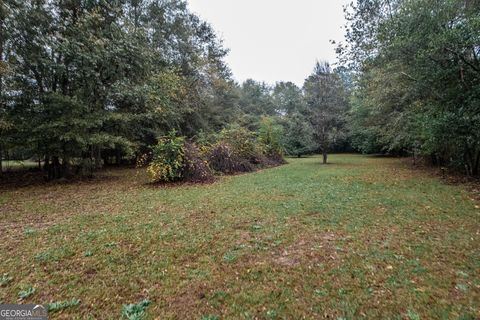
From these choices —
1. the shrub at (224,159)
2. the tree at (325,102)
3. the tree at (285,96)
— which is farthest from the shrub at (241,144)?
the tree at (285,96)

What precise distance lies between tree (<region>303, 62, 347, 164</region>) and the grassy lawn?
9.58 metres

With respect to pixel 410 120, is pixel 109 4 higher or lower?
higher

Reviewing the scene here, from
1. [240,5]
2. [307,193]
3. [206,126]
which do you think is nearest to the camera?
[307,193]

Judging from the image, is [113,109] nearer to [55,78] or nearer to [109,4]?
[55,78]

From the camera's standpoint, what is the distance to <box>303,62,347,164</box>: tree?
14.3 meters

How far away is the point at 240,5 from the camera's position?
15266mm

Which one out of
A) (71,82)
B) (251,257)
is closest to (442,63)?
(251,257)

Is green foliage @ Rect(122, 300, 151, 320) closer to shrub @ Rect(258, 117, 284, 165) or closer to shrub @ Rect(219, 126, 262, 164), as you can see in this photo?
shrub @ Rect(219, 126, 262, 164)

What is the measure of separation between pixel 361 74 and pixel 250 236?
12.4 metres

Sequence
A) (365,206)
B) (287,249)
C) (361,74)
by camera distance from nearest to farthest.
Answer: (287,249) < (365,206) < (361,74)

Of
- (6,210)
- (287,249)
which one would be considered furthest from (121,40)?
(287,249)

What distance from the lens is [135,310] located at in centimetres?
197

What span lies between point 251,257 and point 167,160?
6.13 metres

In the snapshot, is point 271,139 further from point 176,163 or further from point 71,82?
point 71,82
